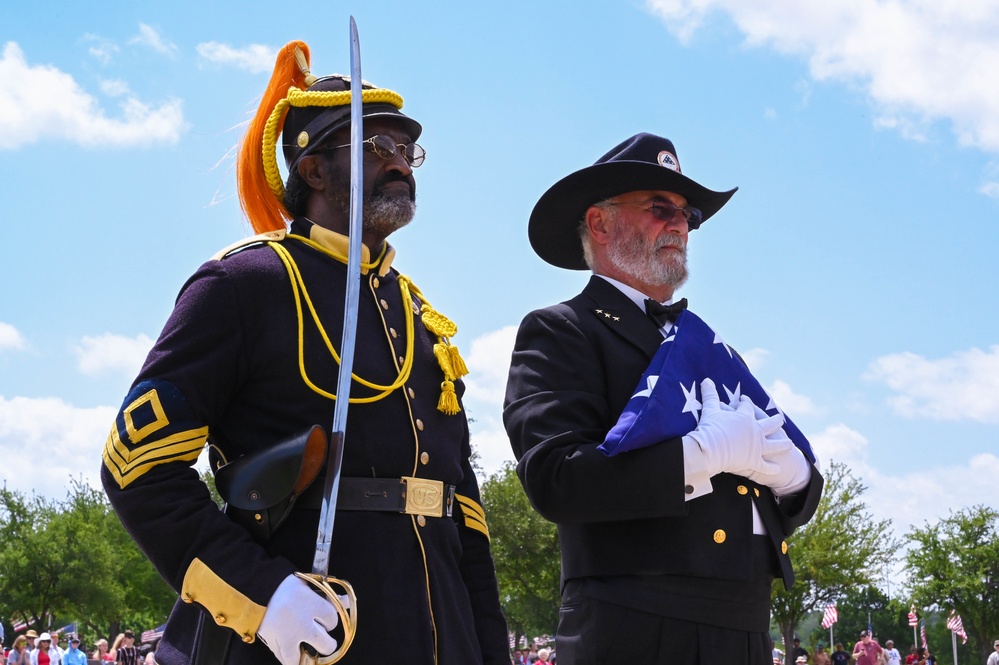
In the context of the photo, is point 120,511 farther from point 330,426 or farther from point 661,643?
point 661,643

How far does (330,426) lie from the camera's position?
10.7ft

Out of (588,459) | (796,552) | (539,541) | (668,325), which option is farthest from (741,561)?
(539,541)

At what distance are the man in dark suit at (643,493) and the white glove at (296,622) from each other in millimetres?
1154

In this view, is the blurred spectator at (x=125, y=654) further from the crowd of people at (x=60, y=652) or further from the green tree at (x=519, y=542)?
the green tree at (x=519, y=542)

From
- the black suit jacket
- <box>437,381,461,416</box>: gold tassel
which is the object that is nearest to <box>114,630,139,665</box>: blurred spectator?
the black suit jacket

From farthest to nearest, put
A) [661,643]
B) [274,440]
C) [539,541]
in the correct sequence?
[539,541] < [661,643] < [274,440]

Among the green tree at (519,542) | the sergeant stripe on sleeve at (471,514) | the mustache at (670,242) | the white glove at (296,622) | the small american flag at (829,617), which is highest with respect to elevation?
the green tree at (519,542)

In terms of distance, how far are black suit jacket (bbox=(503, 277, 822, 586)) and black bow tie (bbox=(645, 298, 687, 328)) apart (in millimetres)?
50

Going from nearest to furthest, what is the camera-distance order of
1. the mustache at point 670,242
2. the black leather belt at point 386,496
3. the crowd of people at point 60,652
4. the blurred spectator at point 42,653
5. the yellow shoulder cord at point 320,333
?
the black leather belt at point 386,496, the yellow shoulder cord at point 320,333, the mustache at point 670,242, the crowd of people at point 60,652, the blurred spectator at point 42,653

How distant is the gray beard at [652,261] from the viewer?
4473mm

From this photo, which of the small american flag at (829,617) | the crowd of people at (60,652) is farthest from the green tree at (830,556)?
the crowd of people at (60,652)

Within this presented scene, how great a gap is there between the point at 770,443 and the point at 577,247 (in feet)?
4.65

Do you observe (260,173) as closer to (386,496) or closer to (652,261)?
(386,496)

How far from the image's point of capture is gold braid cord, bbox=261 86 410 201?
378 centimetres
